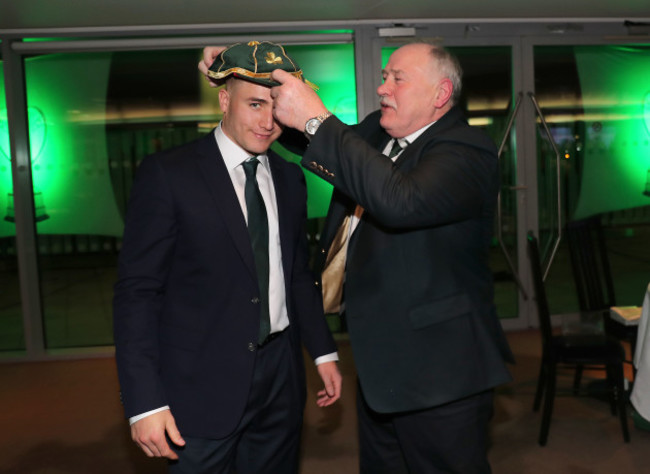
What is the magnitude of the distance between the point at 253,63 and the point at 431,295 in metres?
0.74

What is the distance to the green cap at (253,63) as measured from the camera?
1699 millimetres

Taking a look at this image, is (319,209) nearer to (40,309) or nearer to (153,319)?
(40,309)

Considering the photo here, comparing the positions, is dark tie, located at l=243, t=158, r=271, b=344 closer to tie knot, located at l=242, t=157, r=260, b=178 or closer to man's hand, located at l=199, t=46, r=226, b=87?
tie knot, located at l=242, t=157, r=260, b=178

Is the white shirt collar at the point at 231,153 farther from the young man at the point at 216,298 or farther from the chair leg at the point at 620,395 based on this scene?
the chair leg at the point at 620,395

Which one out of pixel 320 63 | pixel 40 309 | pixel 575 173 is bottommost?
pixel 40 309

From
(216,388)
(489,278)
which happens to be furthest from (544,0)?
(216,388)

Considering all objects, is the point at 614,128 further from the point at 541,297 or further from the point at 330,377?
the point at 330,377

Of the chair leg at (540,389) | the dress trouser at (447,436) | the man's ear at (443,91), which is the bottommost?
the chair leg at (540,389)

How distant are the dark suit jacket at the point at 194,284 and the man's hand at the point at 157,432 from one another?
0.09 meters

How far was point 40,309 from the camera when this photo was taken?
5652 millimetres

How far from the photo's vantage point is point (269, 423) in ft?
6.14

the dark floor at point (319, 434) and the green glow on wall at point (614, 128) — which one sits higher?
the green glow on wall at point (614, 128)

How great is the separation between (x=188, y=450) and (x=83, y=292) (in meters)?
4.51

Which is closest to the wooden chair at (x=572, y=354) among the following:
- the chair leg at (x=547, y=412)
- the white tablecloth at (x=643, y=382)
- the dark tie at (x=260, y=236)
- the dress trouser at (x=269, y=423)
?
the chair leg at (x=547, y=412)
